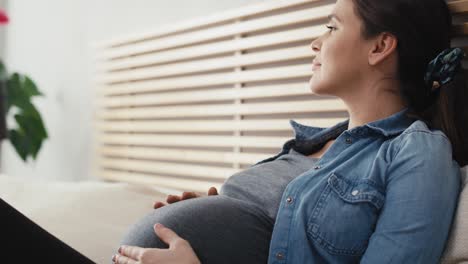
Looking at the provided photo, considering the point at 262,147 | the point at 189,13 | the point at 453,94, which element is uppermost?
the point at 189,13

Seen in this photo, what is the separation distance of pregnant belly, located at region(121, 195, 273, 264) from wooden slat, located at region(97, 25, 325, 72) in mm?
854

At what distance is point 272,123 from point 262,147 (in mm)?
108

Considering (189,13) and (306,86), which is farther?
(189,13)

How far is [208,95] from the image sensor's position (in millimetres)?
2264

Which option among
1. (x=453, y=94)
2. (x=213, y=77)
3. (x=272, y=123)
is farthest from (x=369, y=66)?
(x=213, y=77)

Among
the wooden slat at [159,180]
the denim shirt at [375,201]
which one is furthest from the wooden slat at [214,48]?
the denim shirt at [375,201]

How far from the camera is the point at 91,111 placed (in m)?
3.12

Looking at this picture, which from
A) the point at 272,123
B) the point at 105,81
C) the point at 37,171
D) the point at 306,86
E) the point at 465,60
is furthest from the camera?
the point at 37,171

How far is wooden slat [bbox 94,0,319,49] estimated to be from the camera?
6.38 ft

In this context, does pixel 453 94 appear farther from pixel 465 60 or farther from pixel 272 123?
pixel 272 123

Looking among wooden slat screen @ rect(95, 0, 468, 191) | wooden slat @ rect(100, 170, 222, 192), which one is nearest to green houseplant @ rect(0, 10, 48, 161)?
wooden slat screen @ rect(95, 0, 468, 191)

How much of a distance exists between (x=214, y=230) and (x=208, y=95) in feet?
4.14

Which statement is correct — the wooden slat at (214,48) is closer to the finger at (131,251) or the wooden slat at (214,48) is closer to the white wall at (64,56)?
the white wall at (64,56)

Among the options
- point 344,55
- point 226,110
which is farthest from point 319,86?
point 226,110
